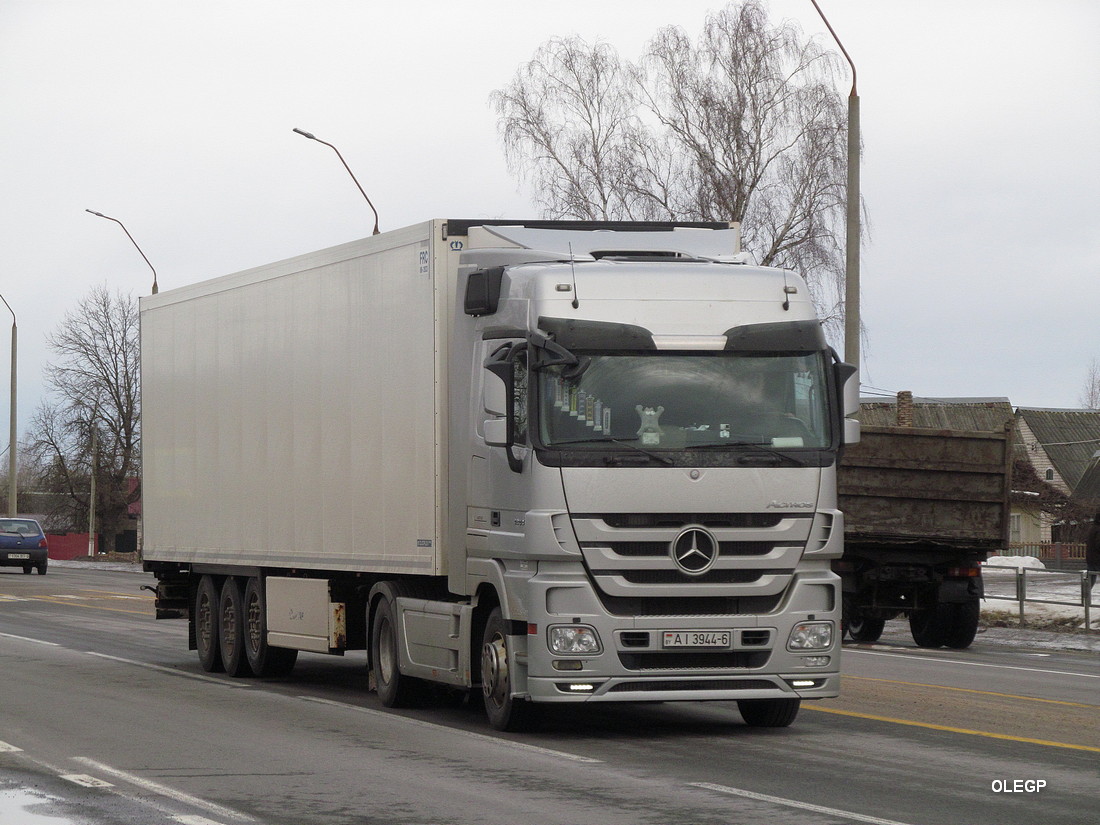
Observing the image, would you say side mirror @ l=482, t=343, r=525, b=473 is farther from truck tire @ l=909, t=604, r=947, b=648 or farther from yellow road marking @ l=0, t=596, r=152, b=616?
yellow road marking @ l=0, t=596, r=152, b=616

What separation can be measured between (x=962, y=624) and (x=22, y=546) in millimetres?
35994

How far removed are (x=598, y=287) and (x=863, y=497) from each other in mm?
10705

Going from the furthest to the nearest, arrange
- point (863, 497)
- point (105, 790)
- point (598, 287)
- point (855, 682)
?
1. point (863, 497)
2. point (855, 682)
3. point (598, 287)
4. point (105, 790)

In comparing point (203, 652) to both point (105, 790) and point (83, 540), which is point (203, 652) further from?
point (83, 540)

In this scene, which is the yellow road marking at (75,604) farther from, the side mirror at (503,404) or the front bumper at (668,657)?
the front bumper at (668,657)

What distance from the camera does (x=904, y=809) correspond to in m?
8.48

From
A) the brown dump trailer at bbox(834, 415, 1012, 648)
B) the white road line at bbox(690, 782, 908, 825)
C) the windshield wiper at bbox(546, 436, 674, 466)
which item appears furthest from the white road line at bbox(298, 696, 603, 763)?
the brown dump trailer at bbox(834, 415, 1012, 648)

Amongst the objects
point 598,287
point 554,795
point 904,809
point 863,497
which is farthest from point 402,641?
point 863,497

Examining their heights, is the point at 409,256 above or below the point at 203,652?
above

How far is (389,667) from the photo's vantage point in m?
13.7

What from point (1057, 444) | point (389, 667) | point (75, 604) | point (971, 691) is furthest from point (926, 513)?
point (1057, 444)

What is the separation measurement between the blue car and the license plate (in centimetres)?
4295

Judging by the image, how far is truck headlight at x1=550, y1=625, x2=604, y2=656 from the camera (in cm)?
1114

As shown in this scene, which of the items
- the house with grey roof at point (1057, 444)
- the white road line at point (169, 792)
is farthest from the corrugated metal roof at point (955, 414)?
the white road line at point (169, 792)
